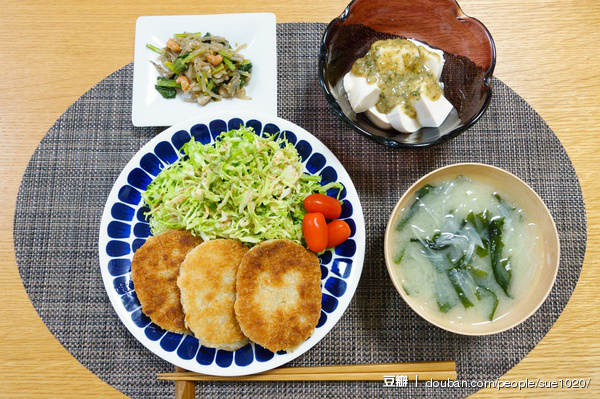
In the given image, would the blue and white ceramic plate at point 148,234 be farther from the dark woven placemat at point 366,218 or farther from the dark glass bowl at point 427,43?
the dark glass bowl at point 427,43

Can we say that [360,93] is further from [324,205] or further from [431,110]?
[324,205]

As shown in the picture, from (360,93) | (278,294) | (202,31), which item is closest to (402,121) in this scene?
(360,93)

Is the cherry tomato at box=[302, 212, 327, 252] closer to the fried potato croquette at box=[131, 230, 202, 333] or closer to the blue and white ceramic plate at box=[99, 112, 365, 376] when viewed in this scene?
the blue and white ceramic plate at box=[99, 112, 365, 376]

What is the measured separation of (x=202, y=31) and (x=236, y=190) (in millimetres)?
1058

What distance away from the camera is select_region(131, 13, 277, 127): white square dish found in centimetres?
253

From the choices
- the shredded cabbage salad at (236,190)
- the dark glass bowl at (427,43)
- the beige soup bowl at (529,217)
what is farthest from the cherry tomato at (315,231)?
the dark glass bowl at (427,43)

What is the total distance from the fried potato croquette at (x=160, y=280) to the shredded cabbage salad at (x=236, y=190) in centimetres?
13

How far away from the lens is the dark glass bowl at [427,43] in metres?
2.30

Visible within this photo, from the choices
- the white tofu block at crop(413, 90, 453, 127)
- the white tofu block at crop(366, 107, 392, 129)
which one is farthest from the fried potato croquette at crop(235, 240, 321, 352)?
the white tofu block at crop(413, 90, 453, 127)

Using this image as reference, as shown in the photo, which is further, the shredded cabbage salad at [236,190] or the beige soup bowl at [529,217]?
the shredded cabbage salad at [236,190]

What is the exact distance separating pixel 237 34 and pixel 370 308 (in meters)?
1.82

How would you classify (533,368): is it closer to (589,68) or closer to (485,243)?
(485,243)

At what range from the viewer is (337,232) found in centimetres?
223

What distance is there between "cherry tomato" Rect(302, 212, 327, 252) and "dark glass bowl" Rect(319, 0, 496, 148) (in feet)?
1.80
